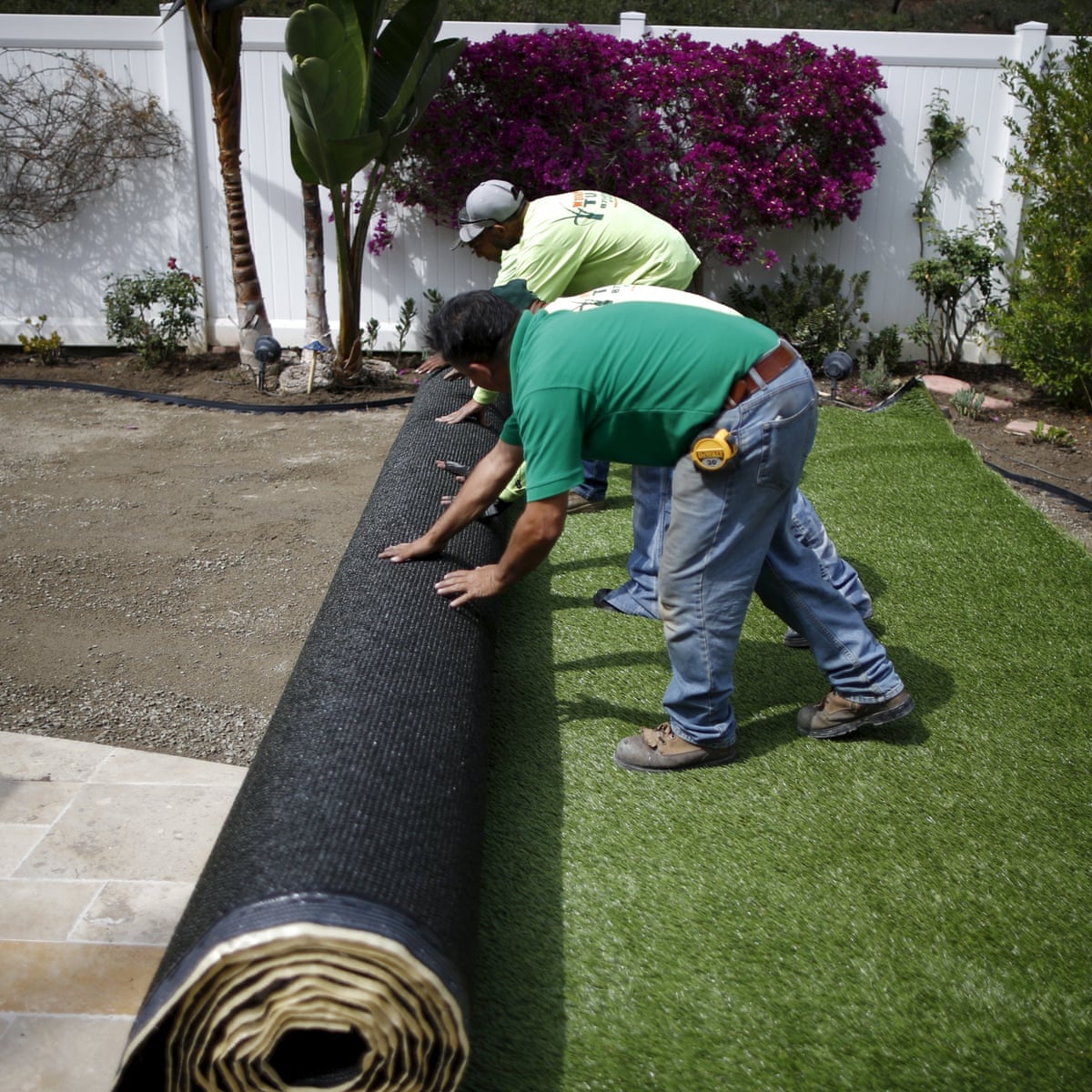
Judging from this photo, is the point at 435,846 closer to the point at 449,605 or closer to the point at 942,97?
the point at 449,605

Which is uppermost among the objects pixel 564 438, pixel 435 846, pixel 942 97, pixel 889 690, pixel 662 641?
pixel 942 97

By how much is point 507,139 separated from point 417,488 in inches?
199

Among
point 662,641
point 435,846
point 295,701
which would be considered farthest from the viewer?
point 662,641

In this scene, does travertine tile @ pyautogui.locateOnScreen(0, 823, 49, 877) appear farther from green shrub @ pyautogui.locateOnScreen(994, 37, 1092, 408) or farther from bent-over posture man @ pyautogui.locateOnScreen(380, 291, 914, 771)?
green shrub @ pyautogui.locateOnScreen(994, 37, 1092, 408)

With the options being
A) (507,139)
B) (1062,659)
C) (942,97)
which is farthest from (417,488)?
(942,97)

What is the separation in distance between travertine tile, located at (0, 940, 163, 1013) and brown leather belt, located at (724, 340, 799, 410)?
1830 mm

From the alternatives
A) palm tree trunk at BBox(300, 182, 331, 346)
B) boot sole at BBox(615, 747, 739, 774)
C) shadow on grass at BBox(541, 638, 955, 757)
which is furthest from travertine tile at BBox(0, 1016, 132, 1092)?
palm tree trunk at BBox(300, 182, 331, 346)

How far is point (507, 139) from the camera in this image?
7.75 metres

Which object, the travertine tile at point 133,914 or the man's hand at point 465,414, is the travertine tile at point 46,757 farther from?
the man's hand at point 465,414

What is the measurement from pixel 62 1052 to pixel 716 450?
1.86 m

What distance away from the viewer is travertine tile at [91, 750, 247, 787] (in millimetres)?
3117

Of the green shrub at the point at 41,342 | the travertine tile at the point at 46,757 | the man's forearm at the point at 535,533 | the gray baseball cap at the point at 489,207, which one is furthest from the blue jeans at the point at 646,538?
the green shrub at the point at 41,342

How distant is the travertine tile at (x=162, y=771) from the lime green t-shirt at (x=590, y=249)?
199 cm

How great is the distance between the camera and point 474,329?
8.38ft
